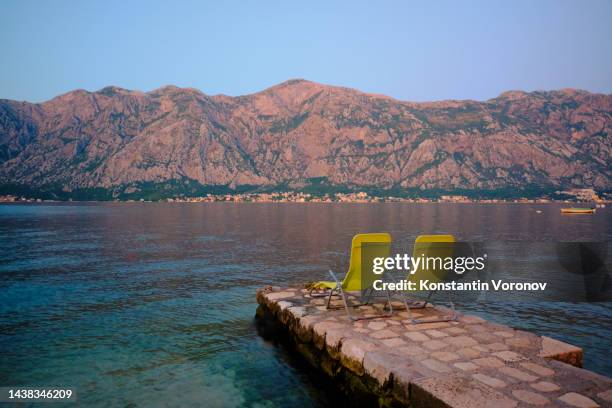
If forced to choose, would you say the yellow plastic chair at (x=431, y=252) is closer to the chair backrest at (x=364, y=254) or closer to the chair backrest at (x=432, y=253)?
the chair backrest at (x=432, y=253)

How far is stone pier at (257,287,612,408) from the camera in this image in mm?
5602

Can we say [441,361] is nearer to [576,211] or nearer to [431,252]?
[431,252]

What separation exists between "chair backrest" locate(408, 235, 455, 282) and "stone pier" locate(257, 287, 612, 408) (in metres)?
1.11

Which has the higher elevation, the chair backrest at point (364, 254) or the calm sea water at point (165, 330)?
the chair backrest at point (364, 254)

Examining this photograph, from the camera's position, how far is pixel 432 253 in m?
9.24

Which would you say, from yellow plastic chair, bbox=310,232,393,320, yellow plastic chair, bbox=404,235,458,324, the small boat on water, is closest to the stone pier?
yellow plastic chair, bbox=310,232,393,320

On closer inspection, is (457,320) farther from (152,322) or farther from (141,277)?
(141,277)

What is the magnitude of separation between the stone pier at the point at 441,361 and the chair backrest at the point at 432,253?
111 cm

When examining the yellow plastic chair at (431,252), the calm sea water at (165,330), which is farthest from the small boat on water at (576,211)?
the yellow plastic chair at (431,252)

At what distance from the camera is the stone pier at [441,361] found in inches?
221

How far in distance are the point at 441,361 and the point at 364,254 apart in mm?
3165

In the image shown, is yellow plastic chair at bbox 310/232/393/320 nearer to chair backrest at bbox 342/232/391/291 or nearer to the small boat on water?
chair backrest at bbox 342/232/391/291

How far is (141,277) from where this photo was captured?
21.8 m

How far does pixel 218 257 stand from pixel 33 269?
11279 millimetres
